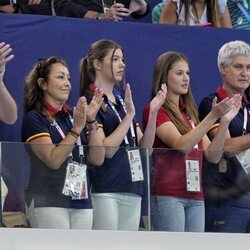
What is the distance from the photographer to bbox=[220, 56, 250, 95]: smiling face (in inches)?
347

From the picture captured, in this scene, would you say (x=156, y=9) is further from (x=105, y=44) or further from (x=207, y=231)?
(x=207, y=231)

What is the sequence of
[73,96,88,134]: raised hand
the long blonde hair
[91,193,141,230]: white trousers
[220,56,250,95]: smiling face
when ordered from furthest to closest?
[220,56,250,95]: smiling face
the long blonde hair
[73,96,88,134]: raised hand
[91,193,141,230]: white trousers

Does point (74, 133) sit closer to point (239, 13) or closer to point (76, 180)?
point (76, 180)

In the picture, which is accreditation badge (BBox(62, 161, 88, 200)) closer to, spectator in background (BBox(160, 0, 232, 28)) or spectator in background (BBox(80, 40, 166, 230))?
spectator in background (BBox(80, 40, 166, 230))

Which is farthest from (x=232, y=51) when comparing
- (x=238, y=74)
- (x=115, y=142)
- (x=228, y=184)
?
(x=115, y=142)

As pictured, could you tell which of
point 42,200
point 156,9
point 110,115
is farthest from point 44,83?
point 156,9

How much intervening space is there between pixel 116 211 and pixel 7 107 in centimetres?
101

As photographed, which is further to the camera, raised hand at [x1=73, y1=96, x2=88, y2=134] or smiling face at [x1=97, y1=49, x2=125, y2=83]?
smiling face at [x1=97, y1=49, x2=125, y2=83]

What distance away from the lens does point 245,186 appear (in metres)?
8.16

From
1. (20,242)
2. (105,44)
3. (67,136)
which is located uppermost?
(105,44)

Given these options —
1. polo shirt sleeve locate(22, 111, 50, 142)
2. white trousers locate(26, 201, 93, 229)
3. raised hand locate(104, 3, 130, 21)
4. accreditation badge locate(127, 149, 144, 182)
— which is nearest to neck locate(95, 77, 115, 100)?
polo shirt sleeve locate(22, 111, 50, 142)

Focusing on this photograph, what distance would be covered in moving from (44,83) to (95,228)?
108cm

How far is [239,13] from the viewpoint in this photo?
10055 millimetres

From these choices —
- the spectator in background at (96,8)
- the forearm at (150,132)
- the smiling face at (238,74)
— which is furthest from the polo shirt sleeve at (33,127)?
the spectator in background at (96,8)
